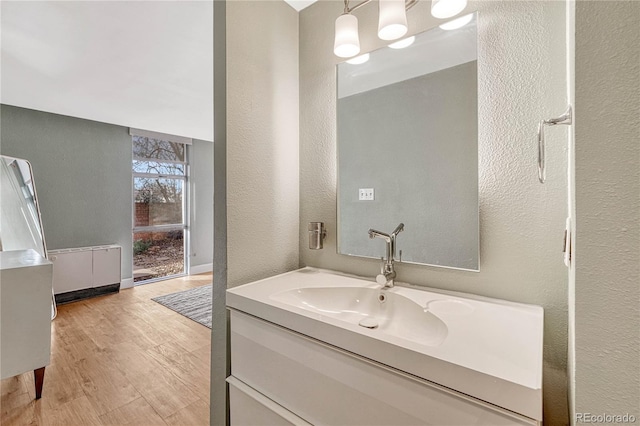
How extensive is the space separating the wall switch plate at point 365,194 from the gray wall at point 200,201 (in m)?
4.42

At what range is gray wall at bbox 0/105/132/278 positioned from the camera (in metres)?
3.42

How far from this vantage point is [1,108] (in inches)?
127

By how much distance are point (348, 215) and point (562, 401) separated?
3.40ft

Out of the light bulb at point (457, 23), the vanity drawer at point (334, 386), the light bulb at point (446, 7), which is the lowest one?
the vanity drawer at point (334, 386)

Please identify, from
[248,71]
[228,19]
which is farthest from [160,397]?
[228,19]

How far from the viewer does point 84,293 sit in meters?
3.75

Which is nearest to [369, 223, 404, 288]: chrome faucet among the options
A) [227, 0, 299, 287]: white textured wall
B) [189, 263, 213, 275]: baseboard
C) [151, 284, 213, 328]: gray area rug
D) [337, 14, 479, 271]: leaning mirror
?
[337, 14, 479, 271]: leaning mirror

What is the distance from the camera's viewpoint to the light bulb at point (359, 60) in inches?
53.7

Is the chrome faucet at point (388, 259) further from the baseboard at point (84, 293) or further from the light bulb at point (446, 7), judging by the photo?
the baseboard at point (84, 293)

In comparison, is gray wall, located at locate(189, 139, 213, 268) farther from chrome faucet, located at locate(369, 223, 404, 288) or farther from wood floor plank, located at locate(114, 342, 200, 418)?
chrome faucet, located at locate(369, 223, 404, 288)

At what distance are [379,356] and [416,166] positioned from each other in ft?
2.69

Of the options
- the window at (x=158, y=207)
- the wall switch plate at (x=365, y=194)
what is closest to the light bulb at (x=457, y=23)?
the wall switch plate at (x=365, y=194)

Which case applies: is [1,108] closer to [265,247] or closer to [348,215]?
[265,247]

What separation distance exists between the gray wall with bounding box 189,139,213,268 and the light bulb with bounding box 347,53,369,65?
4384 mm
